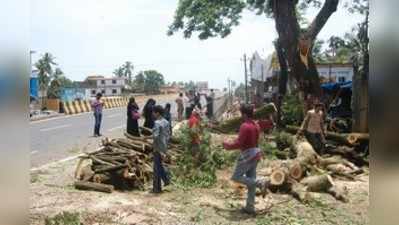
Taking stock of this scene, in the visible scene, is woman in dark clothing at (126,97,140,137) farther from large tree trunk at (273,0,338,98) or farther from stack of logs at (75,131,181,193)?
large tree trunk at (273,0,338,98)

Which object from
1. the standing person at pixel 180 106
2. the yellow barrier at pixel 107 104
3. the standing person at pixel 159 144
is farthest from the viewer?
the yellow barrier at pixel 107 104

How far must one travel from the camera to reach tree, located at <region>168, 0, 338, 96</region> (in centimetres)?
1869

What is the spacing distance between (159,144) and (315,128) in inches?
199

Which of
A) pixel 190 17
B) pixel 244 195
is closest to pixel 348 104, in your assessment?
pixel 190 17

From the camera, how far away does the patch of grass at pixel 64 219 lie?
5.87 metres

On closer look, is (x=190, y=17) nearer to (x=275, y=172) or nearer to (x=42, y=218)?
(x=275, y=172)

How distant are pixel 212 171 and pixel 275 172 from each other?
1479 mm

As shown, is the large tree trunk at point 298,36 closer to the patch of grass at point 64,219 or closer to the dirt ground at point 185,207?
the dirt ground at point 185,207

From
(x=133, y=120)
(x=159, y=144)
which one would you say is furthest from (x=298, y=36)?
(x=159, y=144)

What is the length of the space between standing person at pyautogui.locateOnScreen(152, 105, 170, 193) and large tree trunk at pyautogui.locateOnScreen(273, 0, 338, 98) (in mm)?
11375

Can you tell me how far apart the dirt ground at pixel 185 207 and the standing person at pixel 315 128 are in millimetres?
2928

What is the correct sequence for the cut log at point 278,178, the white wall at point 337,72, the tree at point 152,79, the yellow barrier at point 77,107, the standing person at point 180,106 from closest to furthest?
the cut log at point 278,178, the standing person at point 180,106, the white wall at point 337,72, the yellow barrier at point 77,107, the tree at point 152,79

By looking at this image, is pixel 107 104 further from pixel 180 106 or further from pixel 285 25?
pixel 285 25

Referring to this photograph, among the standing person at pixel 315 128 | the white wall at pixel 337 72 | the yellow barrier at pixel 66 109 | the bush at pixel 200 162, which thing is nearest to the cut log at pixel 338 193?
the bush at pixel 200 162
